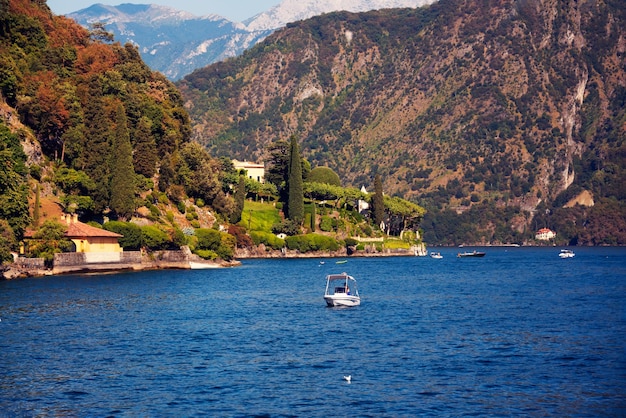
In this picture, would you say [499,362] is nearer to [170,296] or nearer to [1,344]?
[1,344]

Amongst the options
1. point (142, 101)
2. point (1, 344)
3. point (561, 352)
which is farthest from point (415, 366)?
point (142, 101)

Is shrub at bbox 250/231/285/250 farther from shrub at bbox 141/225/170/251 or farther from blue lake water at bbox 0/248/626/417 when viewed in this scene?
blue lake water at bbox 0/248/626/417

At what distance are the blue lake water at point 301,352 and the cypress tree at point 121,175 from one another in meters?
30.5

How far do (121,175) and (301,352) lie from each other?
266 feet

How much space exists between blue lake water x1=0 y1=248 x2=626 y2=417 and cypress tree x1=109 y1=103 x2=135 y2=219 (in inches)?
1203

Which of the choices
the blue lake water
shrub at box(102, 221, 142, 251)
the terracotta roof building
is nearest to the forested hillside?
the terracotta roof building

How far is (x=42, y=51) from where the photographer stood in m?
160

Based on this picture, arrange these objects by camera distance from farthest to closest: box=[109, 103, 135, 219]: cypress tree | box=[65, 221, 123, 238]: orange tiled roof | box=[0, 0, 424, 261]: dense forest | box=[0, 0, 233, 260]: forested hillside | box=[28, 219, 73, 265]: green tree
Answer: box=[109, 103, 135, 219]: cypress tree, box=[0, 0, 233, 260]: forested hillside, box=[0, 0, 424, 261]: dense forest, box=[65, 221, 123, 238]: orange tiled roof, box=[28, 219, 73, 265]: green tree

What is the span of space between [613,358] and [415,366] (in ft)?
40.4

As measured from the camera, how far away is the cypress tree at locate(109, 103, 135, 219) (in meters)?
137

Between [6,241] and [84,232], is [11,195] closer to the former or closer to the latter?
[6,241]

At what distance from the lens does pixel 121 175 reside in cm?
13712

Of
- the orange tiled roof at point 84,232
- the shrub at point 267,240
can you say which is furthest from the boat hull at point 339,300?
the shrub at point 267,240

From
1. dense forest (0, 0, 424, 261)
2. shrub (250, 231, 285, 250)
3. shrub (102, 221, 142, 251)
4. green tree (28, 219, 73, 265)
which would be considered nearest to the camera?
green tree (28, 219, 73, 265)
